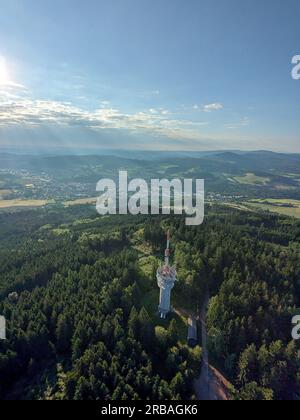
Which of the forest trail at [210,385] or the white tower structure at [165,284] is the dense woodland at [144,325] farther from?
the white tower structure at [165,284]

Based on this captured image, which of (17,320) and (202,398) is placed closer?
(202,398)

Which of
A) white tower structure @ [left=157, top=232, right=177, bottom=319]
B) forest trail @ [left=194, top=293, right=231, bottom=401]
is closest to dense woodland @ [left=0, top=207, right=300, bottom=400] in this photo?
forest trail @ [left=194, top=293, right=231, bottom=401]

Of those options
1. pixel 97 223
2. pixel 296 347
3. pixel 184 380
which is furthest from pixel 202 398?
pixel 97 223

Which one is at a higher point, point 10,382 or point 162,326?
point 162,326

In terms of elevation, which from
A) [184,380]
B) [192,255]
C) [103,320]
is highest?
[192,255]

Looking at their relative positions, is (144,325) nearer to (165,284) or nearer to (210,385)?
(165,284)

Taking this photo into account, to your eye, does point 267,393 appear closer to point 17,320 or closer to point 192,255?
point 192,255

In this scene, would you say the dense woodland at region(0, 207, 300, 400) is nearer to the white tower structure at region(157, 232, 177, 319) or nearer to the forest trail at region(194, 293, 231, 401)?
the forest trail at region(194, 293, 231, 401)

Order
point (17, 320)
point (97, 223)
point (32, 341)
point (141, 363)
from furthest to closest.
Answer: point (97, 223) → point (17, 320) → point (32, 341) → point (141, 363)
